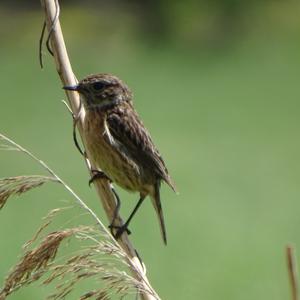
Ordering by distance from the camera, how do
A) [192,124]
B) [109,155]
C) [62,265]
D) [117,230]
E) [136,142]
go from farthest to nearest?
[192,124] < [136,142] < [109,155] < [117,230] < [62,265]

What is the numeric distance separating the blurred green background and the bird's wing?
2490mm

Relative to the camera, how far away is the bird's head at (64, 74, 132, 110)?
4.69 meters

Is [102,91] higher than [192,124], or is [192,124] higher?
[102,91]

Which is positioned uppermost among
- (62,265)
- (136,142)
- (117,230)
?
(62,265)

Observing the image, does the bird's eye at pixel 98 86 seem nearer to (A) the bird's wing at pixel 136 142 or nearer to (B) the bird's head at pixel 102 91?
(B) the bird's head at pixel 102 91

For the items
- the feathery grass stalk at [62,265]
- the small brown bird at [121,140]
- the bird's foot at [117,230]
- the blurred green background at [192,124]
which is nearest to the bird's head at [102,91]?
the small brown bird at [121,140]

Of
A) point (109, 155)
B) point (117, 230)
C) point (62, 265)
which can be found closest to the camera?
point (62, 265)

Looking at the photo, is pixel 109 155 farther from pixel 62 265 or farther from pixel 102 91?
pixel 62 265

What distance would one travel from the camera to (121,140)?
494 centimetres

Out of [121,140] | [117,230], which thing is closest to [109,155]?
[121,140]

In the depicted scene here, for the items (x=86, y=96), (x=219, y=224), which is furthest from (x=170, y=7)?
(x=86, y=96)

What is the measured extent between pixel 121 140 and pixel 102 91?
22 cm

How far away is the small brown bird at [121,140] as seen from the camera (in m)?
4.78

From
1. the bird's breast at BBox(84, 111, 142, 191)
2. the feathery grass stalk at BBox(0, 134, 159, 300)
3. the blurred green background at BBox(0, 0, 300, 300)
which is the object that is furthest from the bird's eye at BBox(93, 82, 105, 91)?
the blurred green background at BBox(0, 0, 300, 300)
